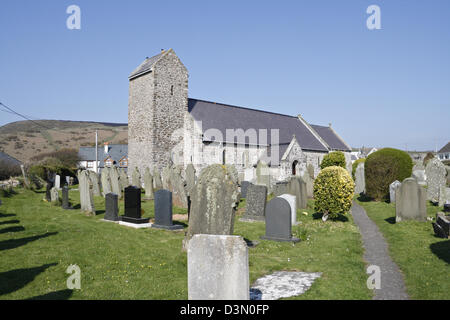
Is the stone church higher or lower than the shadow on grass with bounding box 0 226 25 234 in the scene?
higher

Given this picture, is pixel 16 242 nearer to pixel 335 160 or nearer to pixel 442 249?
pixel 442 249

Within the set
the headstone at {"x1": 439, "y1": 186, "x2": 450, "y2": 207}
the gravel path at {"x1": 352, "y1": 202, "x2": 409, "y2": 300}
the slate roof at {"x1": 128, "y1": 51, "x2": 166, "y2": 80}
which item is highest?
the slate roof at {"x1": 128, "y1": 51, "x2": 166, "y2": 80}

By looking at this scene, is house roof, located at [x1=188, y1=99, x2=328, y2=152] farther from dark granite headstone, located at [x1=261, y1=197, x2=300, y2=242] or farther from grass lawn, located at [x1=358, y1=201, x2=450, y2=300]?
grass lawn, located at [x1=358, y1=201, x2=450, y2=300]

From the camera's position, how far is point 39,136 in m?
99.4

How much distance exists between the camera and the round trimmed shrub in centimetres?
1298

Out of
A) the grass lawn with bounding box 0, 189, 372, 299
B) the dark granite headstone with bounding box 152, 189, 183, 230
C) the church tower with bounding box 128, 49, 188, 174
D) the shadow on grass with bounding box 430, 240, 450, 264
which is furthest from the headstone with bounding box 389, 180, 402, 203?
the church tower with bounding box 128, 49, 188, 174

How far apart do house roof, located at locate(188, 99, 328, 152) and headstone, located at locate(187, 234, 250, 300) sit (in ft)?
86.2

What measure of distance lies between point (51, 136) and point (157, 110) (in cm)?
8761

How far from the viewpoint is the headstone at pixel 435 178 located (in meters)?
16.6

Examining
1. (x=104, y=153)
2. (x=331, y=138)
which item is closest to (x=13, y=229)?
(x=331, y=138)
